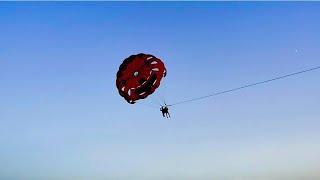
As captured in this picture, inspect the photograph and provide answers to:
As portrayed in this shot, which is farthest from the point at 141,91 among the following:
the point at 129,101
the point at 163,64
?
the point at 163,64

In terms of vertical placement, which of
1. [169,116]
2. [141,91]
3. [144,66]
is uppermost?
[144,66]

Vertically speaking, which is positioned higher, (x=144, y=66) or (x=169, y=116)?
(x=144, y=66)

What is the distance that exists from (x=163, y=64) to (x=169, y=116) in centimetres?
373

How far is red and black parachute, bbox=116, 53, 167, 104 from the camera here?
816 inches

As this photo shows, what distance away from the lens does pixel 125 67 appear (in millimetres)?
21188

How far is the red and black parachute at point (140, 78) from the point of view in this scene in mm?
20719

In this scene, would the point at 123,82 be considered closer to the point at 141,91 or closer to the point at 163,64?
the point at 141,91

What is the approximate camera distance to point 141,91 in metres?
20.8

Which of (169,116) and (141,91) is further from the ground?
(141,91)

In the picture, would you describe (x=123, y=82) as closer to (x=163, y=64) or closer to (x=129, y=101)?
(x=129, y=101)

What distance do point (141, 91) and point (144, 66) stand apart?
1.69 meters

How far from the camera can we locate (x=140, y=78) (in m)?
20.9

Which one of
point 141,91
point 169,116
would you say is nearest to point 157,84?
point 141,91

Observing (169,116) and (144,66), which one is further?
(144,66)
